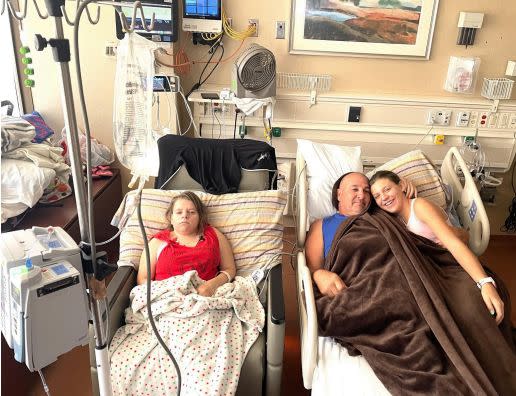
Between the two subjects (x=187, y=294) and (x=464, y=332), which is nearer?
(x=464, y=332)

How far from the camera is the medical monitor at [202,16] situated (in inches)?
104

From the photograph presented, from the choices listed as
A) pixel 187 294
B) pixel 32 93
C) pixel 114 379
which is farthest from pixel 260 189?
pixel 32 93

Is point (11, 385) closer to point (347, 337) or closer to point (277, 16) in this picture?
point (347, 337)

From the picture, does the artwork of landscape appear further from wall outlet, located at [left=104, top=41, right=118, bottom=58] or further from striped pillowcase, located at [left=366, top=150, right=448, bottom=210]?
wall outlet, located at [left=104, top=41, right=118, bottom=58]

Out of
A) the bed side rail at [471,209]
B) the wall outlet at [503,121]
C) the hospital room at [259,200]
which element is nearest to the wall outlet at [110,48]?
the hospital room at [259,200]

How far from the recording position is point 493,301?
1.61 m

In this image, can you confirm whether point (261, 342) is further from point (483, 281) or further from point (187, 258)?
point (483, 281)

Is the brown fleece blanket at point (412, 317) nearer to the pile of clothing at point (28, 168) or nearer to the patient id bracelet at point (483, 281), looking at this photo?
the patient id bracelet at point (483, 281)

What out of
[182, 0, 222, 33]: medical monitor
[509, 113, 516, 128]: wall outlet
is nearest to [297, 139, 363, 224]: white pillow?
[182, 0, 222, 33]: medical monitor

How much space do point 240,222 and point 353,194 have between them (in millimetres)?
558

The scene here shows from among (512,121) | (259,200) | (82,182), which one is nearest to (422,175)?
(259,200)

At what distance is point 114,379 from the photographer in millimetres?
1476

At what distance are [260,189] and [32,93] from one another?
1642mm

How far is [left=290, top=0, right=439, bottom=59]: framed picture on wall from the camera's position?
8.98 feet
